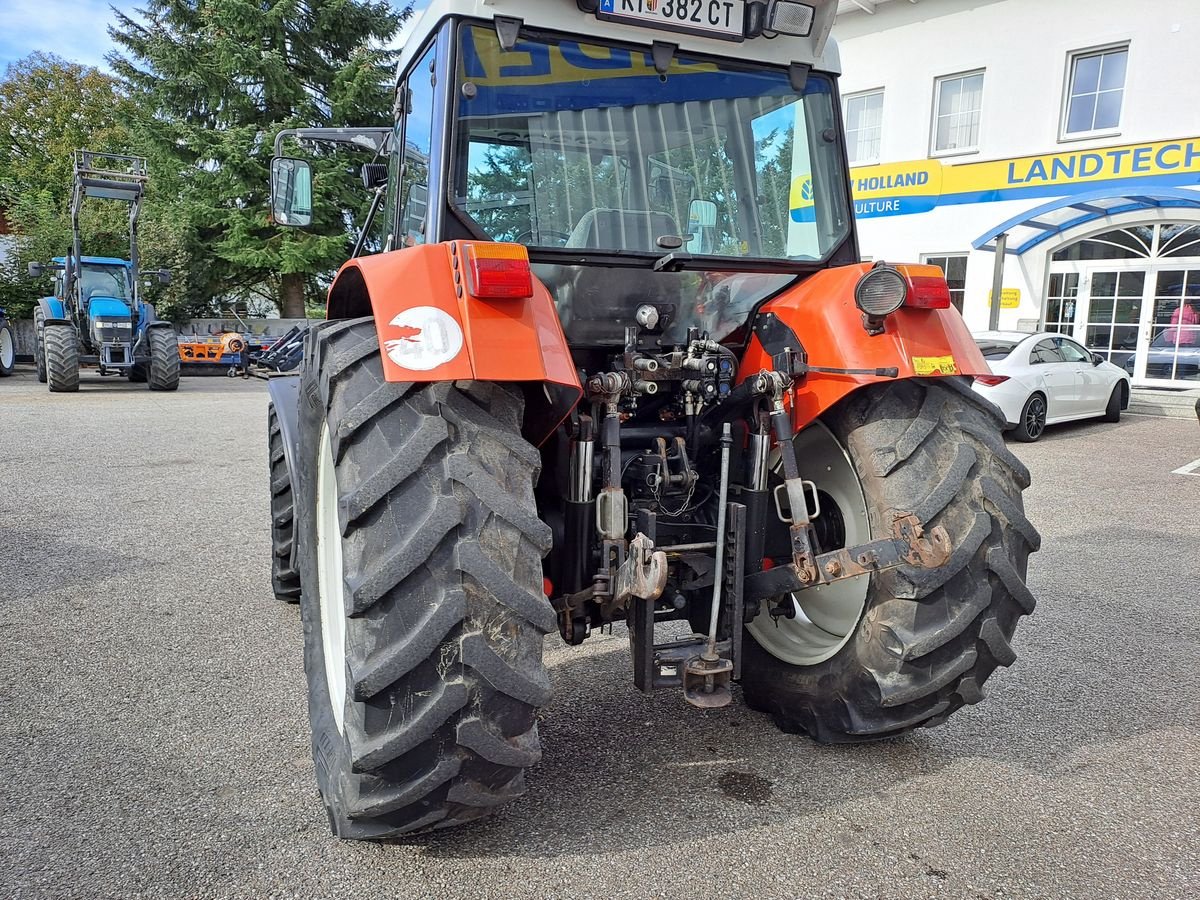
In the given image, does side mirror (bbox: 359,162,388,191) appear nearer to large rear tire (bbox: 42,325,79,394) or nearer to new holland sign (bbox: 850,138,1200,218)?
large rear tire (bbox: 42,325,79,394)

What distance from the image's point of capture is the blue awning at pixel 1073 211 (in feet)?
45.7

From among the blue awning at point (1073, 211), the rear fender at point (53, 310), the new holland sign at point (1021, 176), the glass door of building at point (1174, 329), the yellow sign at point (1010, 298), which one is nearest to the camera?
the blue awning at point (1073, 211)

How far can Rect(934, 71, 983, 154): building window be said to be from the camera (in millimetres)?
17250

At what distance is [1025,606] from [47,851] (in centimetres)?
290

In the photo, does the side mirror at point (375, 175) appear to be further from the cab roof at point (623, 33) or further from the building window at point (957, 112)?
the building window at point (957, 112)

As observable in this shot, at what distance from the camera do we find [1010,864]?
97.0 inches

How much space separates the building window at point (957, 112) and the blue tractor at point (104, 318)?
596 inches

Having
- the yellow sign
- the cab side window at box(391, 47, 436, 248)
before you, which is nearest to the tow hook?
the cab side window at box(391, 47, 436, 248)

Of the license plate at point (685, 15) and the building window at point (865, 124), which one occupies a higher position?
the building window at point (865, 124)

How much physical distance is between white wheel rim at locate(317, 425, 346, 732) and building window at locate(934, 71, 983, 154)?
17618 mm

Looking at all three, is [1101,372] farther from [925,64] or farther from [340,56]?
[340,56]

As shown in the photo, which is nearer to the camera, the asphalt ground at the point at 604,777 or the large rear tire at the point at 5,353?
the asphalt ground at the point at 604,777

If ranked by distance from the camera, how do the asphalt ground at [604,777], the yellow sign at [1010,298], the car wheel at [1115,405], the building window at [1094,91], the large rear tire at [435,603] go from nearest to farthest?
the large rear tire at [435,603], the asphalt ground at [604,777], the car wheel at [1115,405], the building window at [1094,91], the yellow sign at [1010,298]

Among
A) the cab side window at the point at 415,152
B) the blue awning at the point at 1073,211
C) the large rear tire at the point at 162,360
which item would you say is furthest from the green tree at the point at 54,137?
the cab side window at the point at 415,152
